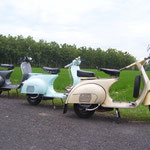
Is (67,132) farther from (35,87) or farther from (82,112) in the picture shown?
(35,87)

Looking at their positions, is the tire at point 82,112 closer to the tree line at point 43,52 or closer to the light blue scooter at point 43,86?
the light blue scooter at point 43,86

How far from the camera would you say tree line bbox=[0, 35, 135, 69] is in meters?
46.6

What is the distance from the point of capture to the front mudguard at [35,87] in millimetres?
5376

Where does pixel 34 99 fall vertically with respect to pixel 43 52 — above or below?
below

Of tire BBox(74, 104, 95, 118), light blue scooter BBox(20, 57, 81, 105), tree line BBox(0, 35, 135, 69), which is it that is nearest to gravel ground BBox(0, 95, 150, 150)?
tire BBox(74, 104, 95, 118)

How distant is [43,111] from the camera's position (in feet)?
16.4

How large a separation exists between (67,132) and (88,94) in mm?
978

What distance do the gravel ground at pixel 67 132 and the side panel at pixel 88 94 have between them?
0.40 meters

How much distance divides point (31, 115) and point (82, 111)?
107 cm

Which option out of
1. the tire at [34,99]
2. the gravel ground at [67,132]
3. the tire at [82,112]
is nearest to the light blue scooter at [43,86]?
the tire at [34,99]

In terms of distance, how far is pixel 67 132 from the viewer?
3.47 metres

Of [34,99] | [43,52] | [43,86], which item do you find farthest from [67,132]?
[43,52]

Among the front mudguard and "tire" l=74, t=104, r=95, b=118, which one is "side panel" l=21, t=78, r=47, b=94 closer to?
the front mudguard

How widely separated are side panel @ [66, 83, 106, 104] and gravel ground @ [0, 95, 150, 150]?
1.31 feet
